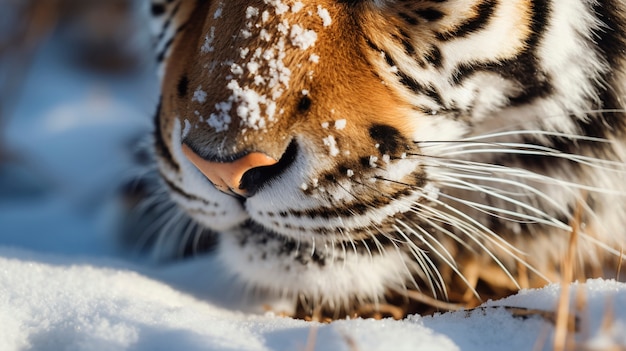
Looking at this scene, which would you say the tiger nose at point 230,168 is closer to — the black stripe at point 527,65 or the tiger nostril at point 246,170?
the tiger nostril at point 246,170

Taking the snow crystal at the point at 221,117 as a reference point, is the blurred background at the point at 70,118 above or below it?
below

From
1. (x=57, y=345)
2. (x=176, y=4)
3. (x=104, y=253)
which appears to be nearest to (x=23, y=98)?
(x=104, y=253)

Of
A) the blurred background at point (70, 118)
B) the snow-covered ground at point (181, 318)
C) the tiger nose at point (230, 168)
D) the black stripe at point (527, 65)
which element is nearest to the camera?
the snow-covered ground at point (181, 318)

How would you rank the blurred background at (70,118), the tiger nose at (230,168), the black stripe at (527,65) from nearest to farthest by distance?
the tiger nose at (230,168) → the black stripe at (527,65) → the blurred background at (70,118)

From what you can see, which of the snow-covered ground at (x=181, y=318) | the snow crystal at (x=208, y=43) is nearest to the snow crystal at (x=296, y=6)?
the snow crystal at (x=208, y=43)

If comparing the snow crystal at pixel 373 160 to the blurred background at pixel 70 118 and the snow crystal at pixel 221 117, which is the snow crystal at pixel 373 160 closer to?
the snow crystal at pixel 221 117

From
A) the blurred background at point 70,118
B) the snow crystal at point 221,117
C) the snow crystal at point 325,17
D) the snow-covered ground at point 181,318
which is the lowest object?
the blurred background at point 70,118

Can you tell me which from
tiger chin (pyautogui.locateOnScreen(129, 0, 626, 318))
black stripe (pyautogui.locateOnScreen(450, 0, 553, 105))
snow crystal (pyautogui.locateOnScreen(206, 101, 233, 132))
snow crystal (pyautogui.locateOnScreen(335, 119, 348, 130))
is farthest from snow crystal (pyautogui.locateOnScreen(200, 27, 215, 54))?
black stripe (pyautogui.locateOnScreen(450, 0, 553, 105))

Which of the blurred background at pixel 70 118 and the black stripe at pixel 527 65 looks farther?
the blurred background at pixel 70 118

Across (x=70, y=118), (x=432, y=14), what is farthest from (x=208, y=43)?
(x=70, y=118)
